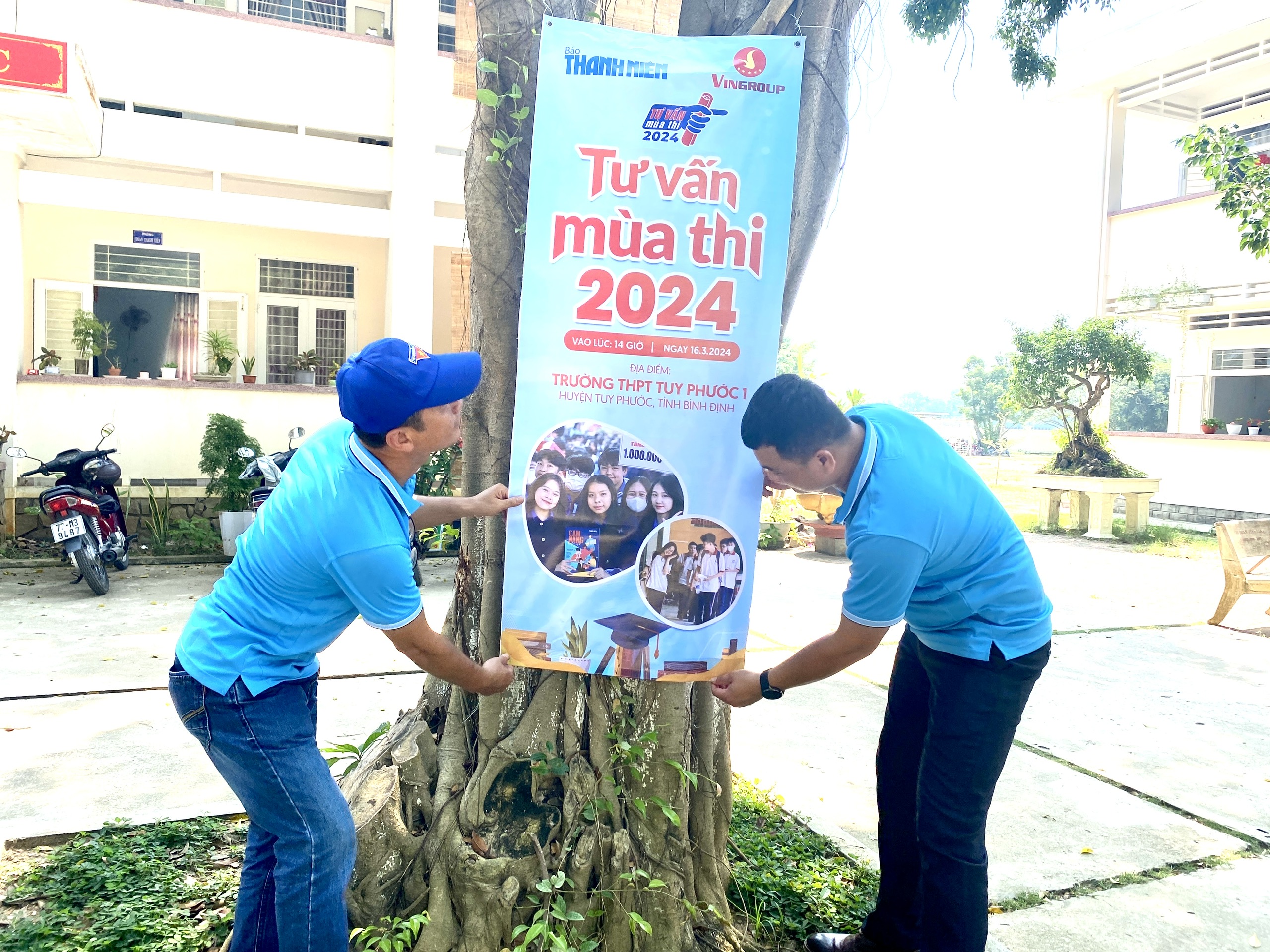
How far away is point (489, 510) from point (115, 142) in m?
9.96

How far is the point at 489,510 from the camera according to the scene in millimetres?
2559

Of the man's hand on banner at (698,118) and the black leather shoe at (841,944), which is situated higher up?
the man's hand on banner at (698,118)

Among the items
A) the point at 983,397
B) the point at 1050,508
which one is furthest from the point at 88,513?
the point at 983,397

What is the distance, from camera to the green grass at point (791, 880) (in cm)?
288

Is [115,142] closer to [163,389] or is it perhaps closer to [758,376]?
[163,389]

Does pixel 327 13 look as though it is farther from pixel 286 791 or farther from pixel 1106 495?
pixel 286 791

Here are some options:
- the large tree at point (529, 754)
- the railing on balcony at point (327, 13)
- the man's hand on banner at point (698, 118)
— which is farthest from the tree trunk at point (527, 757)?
the railing on balcony at point (327, 13)

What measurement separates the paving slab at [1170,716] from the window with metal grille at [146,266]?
35.7 ft

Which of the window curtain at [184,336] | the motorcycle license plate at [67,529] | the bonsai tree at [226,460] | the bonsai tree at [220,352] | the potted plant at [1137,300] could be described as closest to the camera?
the motorcycle license plate at [67,529]

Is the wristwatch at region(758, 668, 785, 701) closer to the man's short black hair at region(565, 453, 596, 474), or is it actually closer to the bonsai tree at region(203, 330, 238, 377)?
the man's short black hair at region(565, 453, 596, 474)

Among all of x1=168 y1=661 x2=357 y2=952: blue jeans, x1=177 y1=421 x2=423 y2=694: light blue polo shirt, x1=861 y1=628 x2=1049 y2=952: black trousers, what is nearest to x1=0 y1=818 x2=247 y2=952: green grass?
x1=168 y1=661 x2=357 y2=952: blue jeans

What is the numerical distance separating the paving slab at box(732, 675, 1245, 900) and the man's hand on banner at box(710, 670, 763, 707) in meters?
1.24

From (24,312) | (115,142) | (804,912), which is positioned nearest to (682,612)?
(804,912)

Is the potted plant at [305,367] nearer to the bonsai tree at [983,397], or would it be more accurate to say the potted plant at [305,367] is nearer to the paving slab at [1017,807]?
the paving slab at [1017,807]
